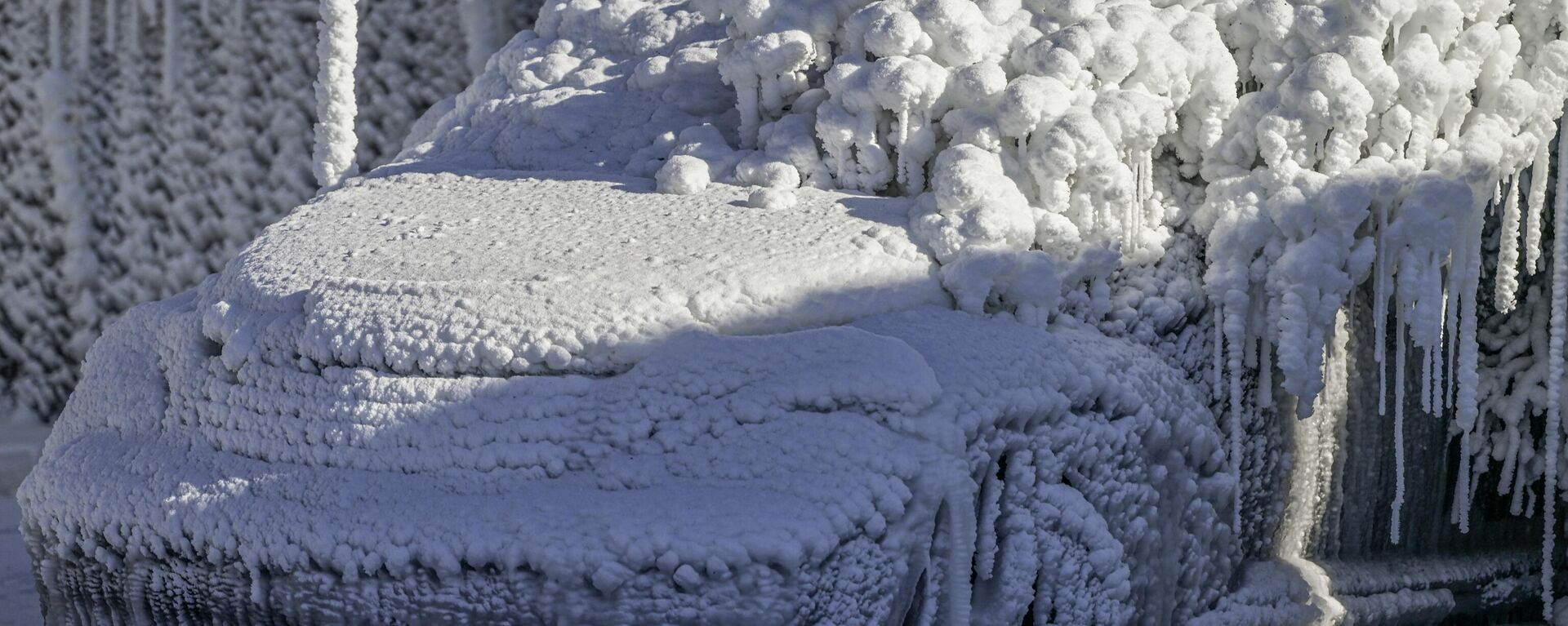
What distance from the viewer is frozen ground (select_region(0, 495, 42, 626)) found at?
3.63 meters

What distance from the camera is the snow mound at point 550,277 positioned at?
242 centimetres

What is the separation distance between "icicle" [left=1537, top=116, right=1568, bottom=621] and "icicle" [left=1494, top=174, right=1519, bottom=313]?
2.5 inches

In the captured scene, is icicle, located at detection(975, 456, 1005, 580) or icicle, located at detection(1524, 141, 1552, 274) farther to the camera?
icicle, located at detection(1524, 141, 1552, 274)

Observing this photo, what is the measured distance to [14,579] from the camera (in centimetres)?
393

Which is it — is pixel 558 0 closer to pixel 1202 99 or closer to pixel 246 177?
pixel 1202 99

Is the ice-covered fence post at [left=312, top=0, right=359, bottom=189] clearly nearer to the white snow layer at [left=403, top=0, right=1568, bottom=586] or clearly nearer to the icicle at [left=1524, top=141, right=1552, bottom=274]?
the white snow layer at [left=403, top=0, right=1568, bottom=586]

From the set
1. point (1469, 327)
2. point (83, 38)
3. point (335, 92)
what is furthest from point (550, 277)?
point (83, 38)

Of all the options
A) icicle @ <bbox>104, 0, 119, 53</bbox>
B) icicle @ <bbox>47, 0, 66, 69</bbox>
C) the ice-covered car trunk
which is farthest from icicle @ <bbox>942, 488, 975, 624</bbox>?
icicle @ <bbox>47, 0, 66, 69</bbox>

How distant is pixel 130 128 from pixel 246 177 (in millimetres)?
441

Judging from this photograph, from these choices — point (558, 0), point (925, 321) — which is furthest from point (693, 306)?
point (558, 0)

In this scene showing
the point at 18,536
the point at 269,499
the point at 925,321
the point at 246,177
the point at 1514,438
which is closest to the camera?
the point at 269,499

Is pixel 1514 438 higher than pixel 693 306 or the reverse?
the reverse

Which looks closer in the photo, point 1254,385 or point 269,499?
point 269,499

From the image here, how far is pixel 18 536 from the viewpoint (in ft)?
14.1
